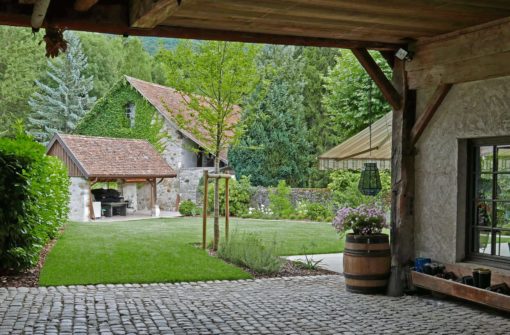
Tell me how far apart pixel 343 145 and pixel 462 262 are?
3056 mm

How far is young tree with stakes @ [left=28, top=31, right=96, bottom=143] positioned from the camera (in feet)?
143

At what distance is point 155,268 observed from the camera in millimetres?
11047

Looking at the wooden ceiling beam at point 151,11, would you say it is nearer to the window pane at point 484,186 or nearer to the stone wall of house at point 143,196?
the window pane at point 484,186

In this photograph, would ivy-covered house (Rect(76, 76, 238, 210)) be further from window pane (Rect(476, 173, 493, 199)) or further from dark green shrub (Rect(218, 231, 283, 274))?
window pane (Rect(476, 173, 493, 199))

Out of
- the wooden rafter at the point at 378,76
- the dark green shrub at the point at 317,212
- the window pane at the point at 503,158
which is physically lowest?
the dark green shrub at the point at 317,212

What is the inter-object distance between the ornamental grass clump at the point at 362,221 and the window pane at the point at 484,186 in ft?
4.65

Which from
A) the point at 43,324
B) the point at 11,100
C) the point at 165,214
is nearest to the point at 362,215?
the point at 43,324

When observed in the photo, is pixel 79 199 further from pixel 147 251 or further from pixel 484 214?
pixel 484 214

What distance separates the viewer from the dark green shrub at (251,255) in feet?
36.1

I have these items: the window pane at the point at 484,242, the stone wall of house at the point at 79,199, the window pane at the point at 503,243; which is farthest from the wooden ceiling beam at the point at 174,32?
the stone wall of house at the point at 79,199

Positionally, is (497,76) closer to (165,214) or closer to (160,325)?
(160,325)

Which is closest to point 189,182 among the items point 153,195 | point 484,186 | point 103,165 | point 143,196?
point 143,196

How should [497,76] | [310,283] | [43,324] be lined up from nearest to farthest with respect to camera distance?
[43,324] < [497,76] < [310,283]

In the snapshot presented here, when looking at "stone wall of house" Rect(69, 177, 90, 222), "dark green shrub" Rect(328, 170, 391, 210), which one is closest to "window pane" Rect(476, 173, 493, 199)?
"dark green shrub" Rect(328, 170, 391, 210)
